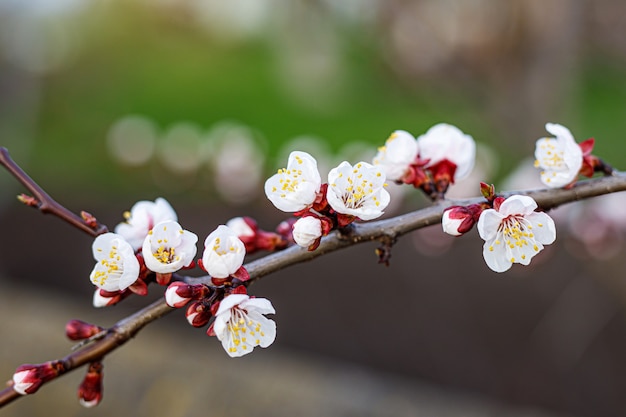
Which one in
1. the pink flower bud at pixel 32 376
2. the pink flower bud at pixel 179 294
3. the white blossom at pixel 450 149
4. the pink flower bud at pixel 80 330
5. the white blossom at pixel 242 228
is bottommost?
the pink flower bud at pixel 32 376

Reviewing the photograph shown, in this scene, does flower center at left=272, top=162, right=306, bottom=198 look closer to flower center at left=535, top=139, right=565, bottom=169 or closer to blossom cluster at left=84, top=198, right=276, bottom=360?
blossom cluster at left=84, top=198, right=276, bottom=360

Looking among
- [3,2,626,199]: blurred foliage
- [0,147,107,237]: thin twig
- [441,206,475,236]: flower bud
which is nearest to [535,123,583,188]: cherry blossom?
[441,206,475,236]: flower bud

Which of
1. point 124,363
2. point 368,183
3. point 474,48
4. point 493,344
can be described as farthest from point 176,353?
point 474,48

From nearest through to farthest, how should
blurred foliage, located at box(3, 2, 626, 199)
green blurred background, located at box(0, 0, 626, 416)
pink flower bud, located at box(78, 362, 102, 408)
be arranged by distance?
pink flower bud, located at box(78, 362, 102, 408) < green blurred background, located at box(0, 0, 626, 416) < blurred foliage, located at box(3, 2, 626, 199)

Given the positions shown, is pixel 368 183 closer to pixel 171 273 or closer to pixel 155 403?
pixel 171 273

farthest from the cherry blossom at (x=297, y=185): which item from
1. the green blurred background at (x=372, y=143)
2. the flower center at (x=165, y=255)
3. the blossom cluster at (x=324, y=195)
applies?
the green blurred background at (x=372, y=143)

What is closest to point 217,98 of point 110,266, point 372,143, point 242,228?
point 372,143

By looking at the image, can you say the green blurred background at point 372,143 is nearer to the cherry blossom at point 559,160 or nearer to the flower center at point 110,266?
the cherry blossom at point 559,160

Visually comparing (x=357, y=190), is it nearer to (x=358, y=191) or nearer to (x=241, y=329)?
(x=358, y=191)
